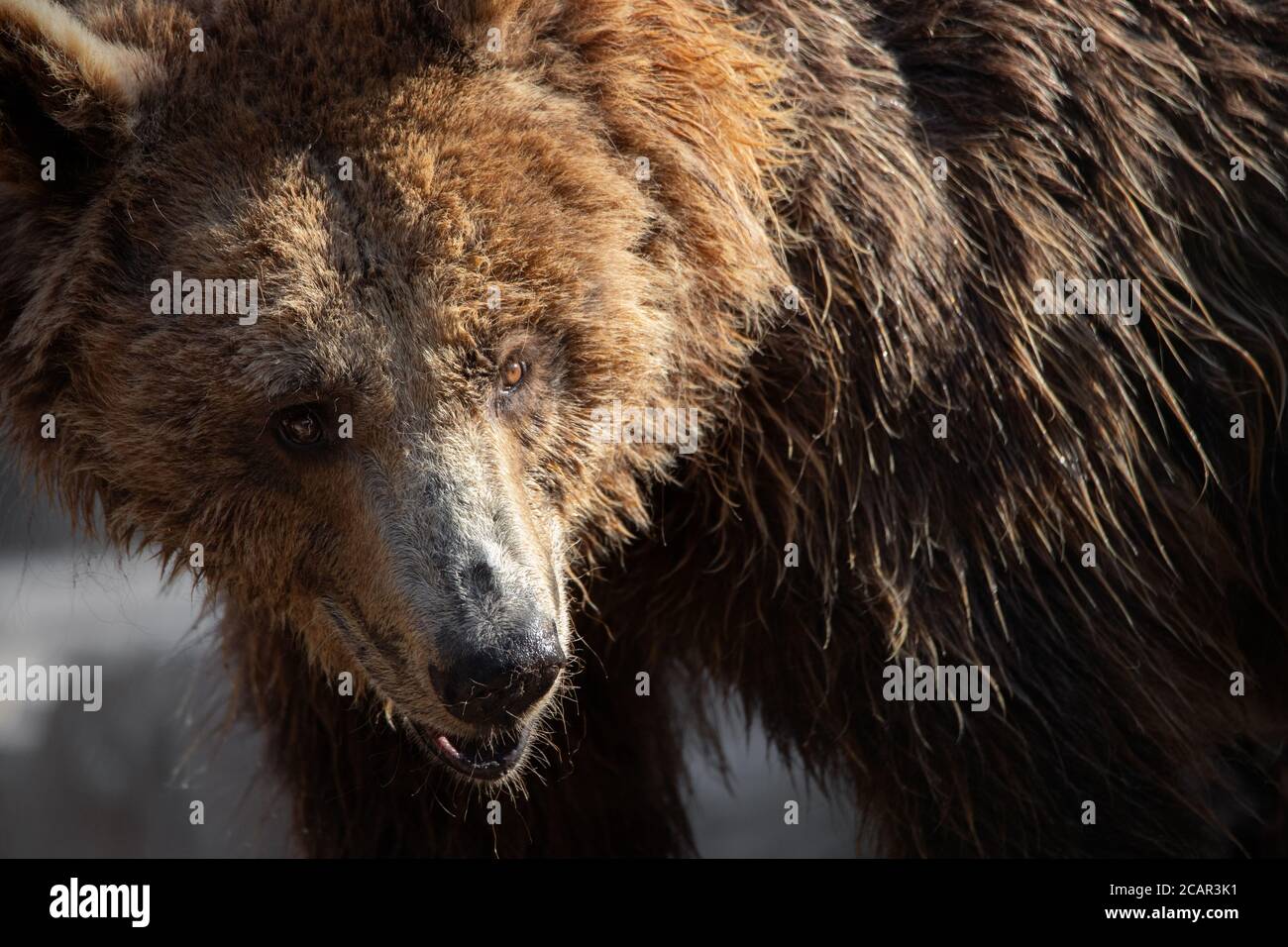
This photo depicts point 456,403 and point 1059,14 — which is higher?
point 1059,14

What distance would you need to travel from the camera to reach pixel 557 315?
3.42 meters

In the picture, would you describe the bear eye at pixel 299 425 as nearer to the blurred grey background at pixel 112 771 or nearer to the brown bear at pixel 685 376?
the brown bear at pixel 685 376

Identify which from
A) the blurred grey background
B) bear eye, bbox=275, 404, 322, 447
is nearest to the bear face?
bear eye, bbox=275, 404, 322, 447

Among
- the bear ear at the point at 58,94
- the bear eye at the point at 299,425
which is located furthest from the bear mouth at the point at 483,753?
the bear ear at the point at 58,94

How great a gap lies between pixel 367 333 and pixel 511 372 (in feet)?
1.21

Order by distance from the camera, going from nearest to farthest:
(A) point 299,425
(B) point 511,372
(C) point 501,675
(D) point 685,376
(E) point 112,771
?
(C) point 501,675 → (A) point 299,425 → (B) point 511,372 → (D) point 685,376 → (E) point 112,771

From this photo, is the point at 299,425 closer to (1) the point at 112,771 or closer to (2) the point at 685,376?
(2) the point at 685,376

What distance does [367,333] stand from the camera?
3158 millimetres

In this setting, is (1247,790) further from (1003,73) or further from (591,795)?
(1003,73)

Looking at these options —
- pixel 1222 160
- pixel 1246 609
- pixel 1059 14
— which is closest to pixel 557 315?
pixel 1059 14

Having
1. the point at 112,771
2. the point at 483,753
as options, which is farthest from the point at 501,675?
the point at 112,771

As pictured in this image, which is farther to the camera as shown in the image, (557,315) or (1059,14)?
(1059,14)

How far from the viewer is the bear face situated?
10.4 ft

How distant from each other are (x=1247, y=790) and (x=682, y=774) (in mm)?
2155
